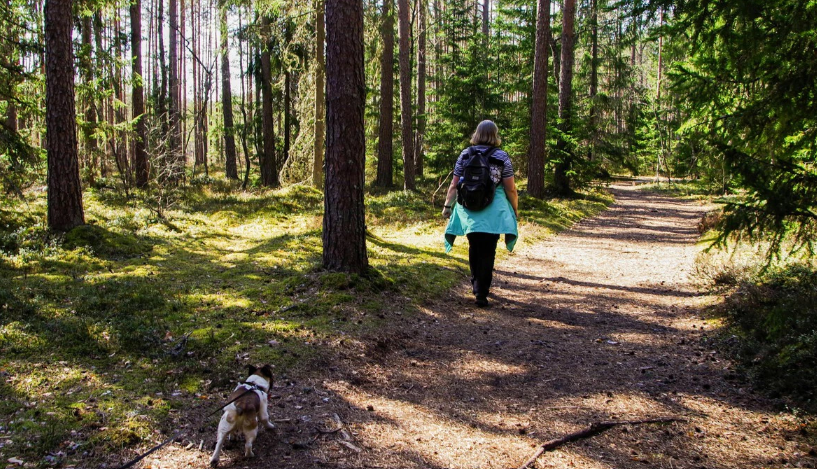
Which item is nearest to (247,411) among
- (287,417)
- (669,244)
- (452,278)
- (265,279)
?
(287,417)

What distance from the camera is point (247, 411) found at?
3.07m

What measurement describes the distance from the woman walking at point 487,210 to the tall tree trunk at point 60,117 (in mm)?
7191

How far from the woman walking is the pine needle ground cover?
107cm

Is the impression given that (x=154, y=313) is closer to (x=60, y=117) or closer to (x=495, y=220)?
(x=495, y=220)

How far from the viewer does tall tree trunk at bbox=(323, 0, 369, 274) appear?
6273mm

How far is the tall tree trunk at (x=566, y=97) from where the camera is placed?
18.1 m

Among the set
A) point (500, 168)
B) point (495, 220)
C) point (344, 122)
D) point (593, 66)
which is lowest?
point (495, 220)

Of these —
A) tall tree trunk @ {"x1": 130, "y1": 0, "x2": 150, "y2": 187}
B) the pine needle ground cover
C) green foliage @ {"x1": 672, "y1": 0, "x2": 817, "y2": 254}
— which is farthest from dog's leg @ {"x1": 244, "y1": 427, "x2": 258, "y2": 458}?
tall tree trunk @ {"x1": 130, "y1": 0, "x2": 150, "y2": 187}

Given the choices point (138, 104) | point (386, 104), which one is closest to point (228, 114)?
point (138, 104)

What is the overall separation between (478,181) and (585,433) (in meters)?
3.48

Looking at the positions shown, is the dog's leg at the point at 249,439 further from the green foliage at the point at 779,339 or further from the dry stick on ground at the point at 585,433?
the green foliage at the point at 779,339

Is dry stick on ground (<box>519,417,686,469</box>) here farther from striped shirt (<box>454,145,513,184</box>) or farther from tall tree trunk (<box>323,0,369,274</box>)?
tall tree trunk (<box>323,0,369,274</box>)

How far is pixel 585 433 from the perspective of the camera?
138 inches

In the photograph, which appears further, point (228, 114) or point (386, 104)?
point (228, 114)
